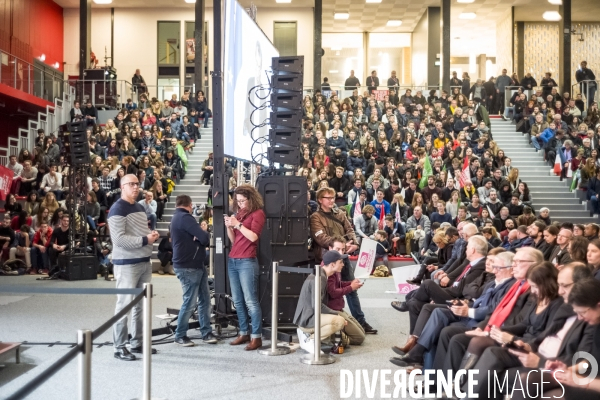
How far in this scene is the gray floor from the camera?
6027 mm

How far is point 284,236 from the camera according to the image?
8344 millimetres

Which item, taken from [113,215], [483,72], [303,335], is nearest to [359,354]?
[303,335]

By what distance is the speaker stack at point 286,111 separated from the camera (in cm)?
847

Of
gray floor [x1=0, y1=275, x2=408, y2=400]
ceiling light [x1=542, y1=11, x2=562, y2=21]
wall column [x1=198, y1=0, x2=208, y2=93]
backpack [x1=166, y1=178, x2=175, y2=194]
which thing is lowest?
gray floor [x1=0, y1=275, x2=408, y2=400]

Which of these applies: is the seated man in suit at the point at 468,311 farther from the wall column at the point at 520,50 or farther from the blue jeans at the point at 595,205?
the wall column at the point at 520,50

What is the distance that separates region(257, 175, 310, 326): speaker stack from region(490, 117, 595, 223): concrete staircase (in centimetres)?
1177

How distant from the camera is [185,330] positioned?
795cm

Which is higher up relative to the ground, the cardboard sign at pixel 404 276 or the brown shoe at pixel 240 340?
the cardboard sign at pixel 404 276

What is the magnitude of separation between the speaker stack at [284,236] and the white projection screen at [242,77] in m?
0.65

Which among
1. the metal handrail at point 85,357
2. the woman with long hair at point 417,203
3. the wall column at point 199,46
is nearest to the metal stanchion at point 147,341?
the metal handrail at point 85,357

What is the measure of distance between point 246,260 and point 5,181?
40.8 ft

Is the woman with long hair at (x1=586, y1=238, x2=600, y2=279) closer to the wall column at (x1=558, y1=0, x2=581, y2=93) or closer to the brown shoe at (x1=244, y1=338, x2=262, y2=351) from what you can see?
the brown shoe at (x1=244, y1=338, x2=262, y2=351)

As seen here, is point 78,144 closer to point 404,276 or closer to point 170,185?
point 170,185

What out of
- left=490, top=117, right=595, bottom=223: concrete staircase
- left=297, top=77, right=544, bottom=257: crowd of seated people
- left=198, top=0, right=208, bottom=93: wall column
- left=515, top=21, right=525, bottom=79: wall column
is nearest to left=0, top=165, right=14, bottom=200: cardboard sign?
left=297, top=77, right=544, bottom=257: crowd of seated people
